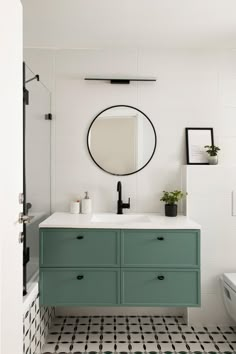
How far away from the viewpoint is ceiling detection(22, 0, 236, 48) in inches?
83.2

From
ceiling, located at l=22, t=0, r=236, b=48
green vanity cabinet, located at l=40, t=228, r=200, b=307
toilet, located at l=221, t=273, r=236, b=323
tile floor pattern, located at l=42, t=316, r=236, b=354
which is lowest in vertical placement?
tile floor pattern, located at l=42, t=316, r=236, b=354

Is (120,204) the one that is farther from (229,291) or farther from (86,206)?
(229,291)

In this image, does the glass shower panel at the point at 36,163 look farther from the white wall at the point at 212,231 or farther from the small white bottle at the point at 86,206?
the white wall at the point at 212,231

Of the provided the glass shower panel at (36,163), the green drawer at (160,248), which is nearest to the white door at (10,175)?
the glass shower panel at (36,163)

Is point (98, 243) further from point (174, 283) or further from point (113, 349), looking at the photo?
point (113, 349)

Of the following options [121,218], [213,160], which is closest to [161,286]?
[121,218]

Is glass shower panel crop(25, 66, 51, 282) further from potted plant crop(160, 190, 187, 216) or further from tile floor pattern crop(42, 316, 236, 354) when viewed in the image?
potted plant crop(160, 190, 187, 216)

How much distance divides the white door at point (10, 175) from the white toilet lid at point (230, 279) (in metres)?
1.56

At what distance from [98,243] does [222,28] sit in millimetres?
1865

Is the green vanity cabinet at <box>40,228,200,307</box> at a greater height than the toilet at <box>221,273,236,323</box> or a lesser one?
greater

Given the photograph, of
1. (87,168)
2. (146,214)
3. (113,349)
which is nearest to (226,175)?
(146,214)

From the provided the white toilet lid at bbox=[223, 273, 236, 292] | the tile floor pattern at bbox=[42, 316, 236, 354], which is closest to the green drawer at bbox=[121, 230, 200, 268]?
the white toilet lid at bbox=[223, 273, 236, 292]

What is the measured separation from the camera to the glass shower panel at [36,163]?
6.98ft

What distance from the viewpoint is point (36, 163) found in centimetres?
235
